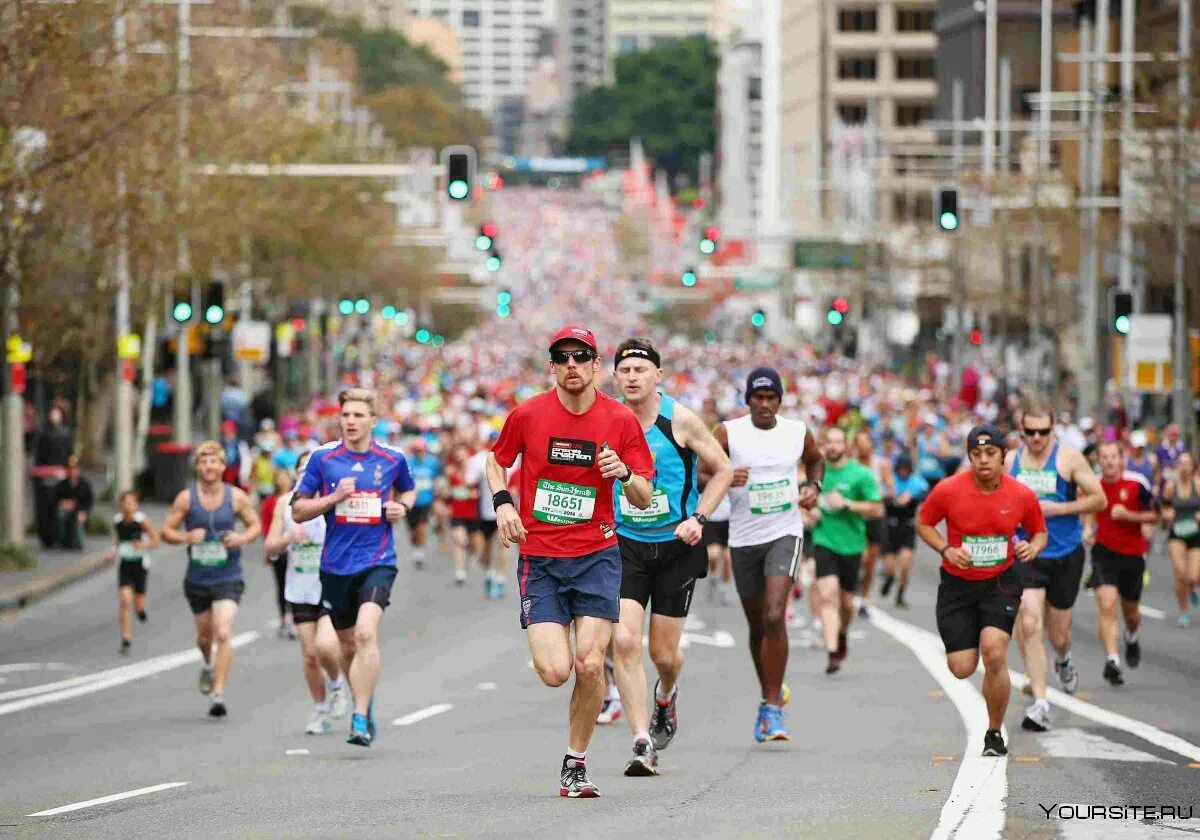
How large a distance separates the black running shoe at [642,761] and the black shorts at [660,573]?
101 cm

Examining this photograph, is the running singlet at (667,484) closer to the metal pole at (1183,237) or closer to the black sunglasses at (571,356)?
the black sunglasses at (571,356)

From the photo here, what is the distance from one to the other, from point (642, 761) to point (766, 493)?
2.54m

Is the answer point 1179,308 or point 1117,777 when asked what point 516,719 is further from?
point 1179,308

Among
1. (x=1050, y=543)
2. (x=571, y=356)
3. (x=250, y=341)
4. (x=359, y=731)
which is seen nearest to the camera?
(x=571, y=356)

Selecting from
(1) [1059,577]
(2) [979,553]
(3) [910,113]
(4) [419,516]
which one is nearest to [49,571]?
(4) [419,516]

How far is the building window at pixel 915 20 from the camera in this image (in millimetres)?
142625

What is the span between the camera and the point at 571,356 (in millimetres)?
10750

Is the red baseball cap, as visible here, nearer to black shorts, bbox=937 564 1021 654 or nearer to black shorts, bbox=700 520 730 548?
black shorts, bbox=937 564 1021 654

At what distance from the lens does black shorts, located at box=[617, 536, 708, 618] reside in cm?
1285

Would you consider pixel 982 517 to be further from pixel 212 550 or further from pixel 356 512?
pixel 212 550

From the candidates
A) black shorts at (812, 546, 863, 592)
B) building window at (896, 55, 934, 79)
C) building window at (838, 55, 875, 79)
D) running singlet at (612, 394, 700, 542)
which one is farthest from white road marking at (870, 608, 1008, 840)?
building window at (838, 55, 875, 79)

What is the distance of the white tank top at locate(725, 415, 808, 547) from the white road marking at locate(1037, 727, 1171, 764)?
1.80 metres

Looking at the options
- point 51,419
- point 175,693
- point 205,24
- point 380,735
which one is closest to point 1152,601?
point 175,693

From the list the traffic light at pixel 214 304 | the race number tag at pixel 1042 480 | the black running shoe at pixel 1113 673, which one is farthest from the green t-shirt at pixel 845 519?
the traffic light at pixel 214 304
